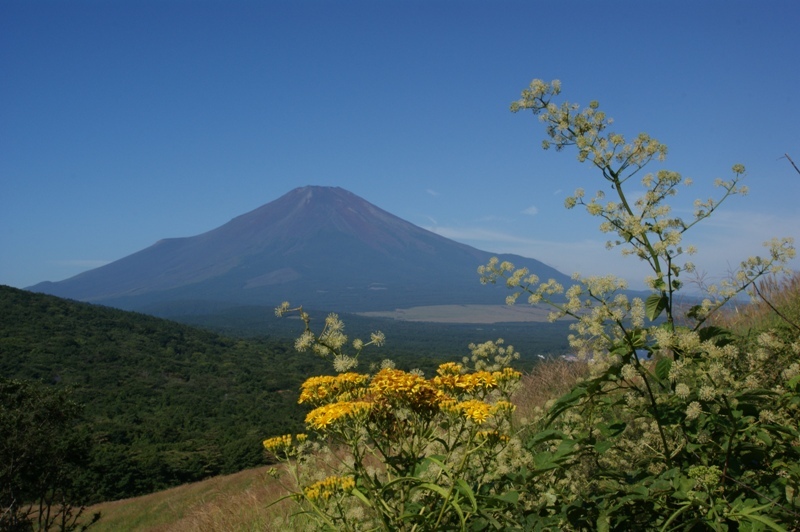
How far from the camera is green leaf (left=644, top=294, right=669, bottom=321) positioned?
2.72 meters

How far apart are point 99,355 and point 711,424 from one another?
65.5m

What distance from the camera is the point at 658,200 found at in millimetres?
3053

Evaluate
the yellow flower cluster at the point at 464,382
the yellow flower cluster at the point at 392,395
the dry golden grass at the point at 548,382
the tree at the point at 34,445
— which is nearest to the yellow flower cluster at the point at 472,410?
the yellow flower cluster at the point at 392,395

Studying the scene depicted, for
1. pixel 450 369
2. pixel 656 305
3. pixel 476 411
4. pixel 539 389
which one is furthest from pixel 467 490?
pixel 539 389

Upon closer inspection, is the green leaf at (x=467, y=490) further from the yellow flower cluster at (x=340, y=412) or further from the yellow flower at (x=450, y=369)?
the yellow flower at (x=450, y=369)

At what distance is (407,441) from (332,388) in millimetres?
534

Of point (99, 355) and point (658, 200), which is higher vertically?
point (658, 200)

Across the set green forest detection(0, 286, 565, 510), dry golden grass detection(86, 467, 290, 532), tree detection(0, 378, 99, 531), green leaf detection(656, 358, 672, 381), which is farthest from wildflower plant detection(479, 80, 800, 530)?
green forest detection(0, 286, 565, 510)

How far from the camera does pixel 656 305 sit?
2736 millimetres

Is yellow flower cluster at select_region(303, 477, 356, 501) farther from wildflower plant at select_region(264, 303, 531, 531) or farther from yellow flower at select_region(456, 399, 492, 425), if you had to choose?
yellow flower at select_region(456, 399, 492, 425)

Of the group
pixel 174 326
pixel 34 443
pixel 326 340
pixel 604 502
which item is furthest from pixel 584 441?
pixel 174 326

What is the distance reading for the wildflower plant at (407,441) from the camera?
230 centimetres

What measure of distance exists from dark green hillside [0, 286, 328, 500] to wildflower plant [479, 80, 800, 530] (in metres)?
27.6

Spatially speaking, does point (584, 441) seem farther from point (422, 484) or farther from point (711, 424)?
point (422, 484)
